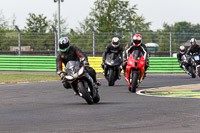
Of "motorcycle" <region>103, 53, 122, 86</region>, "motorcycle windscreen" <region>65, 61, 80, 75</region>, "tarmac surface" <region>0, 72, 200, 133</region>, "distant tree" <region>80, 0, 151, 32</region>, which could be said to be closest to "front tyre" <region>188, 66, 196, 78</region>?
"motorcycle" <region>103, 53, 122, 86</region>

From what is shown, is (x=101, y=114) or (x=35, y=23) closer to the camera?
(x=101, y=114)

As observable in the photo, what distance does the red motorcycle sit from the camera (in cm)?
1508

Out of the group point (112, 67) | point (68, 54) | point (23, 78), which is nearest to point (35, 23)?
point (23, 78)

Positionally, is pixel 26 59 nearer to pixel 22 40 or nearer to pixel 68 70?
pixel 22 40

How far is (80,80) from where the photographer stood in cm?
1159

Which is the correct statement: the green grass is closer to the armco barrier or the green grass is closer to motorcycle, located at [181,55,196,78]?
the armco barrier

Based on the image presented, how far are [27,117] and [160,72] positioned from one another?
20.0 meters

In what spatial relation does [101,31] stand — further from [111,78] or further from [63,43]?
[63,43]

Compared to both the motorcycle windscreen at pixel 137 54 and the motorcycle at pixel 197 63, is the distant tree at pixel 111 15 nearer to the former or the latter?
the motorcycle at pixel 197 63

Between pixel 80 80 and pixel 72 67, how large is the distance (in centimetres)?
32

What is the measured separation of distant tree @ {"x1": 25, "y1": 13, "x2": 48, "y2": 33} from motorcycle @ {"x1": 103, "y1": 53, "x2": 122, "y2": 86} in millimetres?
31999

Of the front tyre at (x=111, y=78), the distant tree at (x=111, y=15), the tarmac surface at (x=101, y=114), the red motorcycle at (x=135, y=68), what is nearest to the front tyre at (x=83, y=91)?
the tarmac surface at (x=101, y=114)

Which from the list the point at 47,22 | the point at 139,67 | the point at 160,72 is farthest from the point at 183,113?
the point at 47,22

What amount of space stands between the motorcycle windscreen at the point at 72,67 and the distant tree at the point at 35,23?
1548 inches
